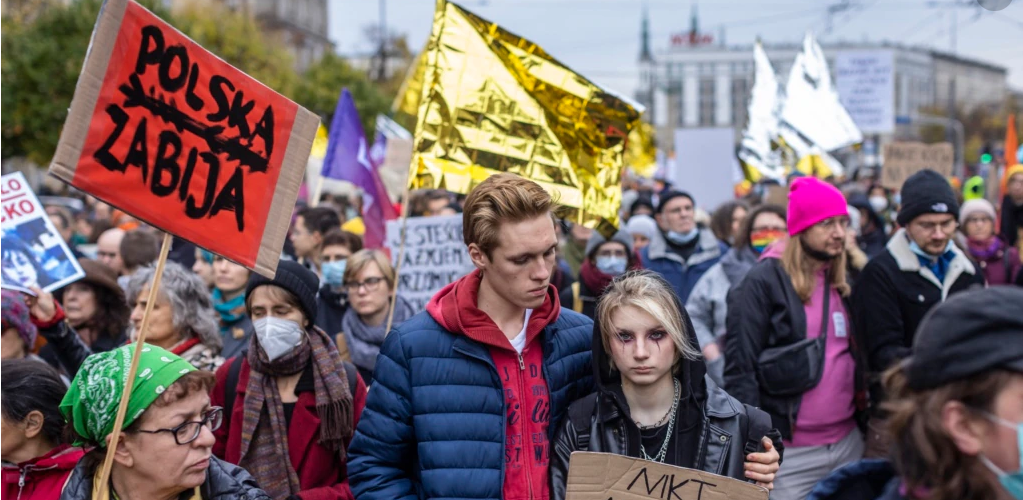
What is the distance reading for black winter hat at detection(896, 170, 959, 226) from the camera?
5.02 metres

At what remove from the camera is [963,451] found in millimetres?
1794

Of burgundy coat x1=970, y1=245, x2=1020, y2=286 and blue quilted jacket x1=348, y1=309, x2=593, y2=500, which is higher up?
burgundy coat x1=970, y1=245, x2=1020, y2=286

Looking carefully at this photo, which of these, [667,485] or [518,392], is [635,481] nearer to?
[667,485]

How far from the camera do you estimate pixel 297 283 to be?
422 cm

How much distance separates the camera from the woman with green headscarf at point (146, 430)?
9.87 feet

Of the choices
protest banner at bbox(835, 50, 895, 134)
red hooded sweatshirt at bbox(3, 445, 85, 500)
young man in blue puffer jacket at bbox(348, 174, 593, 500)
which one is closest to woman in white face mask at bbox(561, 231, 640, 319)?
young man in blue puffer jacket at bbox(348, 174, 593, 500)

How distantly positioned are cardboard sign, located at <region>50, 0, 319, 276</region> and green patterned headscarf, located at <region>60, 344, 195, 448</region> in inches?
16.1

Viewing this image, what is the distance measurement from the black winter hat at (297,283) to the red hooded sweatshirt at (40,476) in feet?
3.49

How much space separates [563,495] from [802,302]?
7.03 ft

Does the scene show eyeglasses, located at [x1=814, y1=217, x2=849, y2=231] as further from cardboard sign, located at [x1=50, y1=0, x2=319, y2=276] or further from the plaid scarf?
cardboard sign, located at [x1=50, y1=0, x2=319, y2=276]

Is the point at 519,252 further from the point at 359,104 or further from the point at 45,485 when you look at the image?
the point at 359,104

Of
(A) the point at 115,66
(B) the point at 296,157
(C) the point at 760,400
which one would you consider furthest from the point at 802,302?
(A) the point at 115,66

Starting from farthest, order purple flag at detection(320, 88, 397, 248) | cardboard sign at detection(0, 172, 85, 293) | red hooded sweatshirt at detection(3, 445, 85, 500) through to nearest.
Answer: purple flag at detection(320, 88, 397, 248) < cardboard sign at detection(0, 172, 85, 293) < red hooded sweatshirt at detection(3, 445, 85, 500)

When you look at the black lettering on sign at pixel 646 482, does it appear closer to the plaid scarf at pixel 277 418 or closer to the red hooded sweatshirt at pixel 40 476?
the plaid scarf at pixel 277 418
